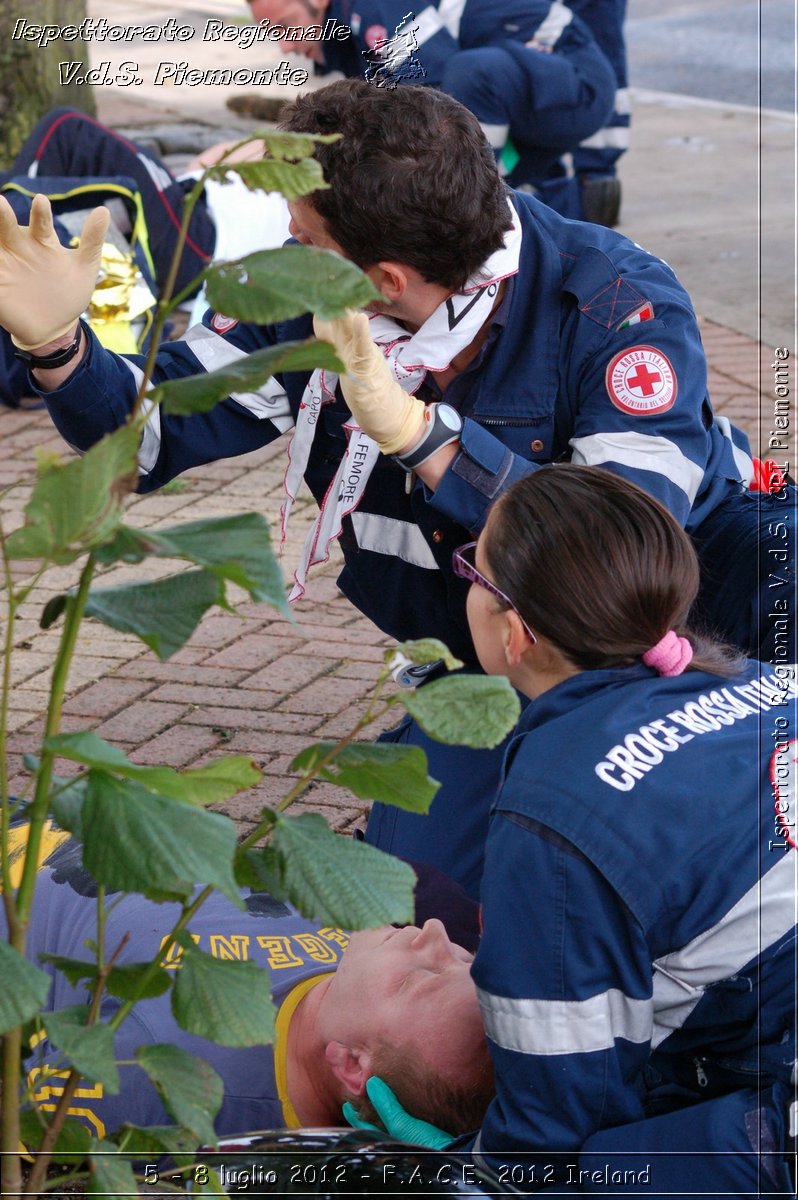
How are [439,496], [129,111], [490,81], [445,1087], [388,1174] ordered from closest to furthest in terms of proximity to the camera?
[388,1174]
[445,1087]
[439,496]
[490,81]
[129,111]

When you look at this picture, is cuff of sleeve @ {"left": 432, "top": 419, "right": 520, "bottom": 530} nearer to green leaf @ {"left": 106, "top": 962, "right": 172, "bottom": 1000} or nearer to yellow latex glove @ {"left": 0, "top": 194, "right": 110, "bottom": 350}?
yellow latex glove @ {"left": 0, "top": 194, "right": 110, "bottom": 350}

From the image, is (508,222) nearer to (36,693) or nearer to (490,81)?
(36,693)

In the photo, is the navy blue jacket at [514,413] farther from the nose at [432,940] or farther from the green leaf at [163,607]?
the green leaf at [163,607]

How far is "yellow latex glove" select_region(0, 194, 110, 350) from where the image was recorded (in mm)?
2230

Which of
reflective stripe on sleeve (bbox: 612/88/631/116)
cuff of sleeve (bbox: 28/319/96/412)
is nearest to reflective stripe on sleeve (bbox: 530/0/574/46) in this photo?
reflective stripe on sleeve (bbox: 612/88/631/116)

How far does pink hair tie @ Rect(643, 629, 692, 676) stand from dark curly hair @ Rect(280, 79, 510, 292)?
873 millimetres

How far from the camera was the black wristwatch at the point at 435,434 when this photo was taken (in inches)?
89.8

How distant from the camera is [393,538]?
2674 mm

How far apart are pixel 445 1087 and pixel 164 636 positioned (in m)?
1.04

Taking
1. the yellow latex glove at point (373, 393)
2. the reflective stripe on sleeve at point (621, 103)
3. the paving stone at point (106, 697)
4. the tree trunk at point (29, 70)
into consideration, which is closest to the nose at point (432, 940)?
the yellow latex glove at point (373, 393)

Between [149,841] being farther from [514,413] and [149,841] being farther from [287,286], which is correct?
[514,413]

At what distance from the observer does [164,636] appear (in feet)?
3.50

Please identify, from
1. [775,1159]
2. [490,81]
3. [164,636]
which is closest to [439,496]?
[775,1159]

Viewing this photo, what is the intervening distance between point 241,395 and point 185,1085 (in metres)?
1.70
